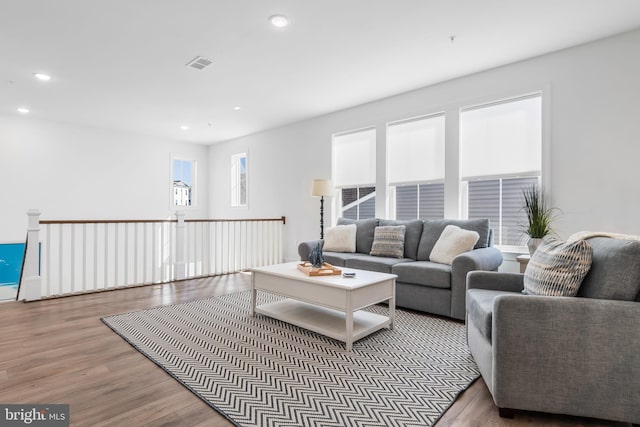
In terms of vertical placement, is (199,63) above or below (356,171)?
above

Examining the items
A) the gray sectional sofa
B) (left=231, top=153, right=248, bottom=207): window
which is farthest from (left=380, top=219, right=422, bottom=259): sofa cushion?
(left=231, top=153, right=248, bottom=207): window

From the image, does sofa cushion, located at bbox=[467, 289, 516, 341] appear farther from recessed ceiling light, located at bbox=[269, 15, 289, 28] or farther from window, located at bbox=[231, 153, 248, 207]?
window, located at bbox=[231, 153, 248, 207]

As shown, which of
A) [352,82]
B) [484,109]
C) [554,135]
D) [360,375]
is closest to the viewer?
[360,375]

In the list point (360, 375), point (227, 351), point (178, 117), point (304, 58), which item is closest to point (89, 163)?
point (178, 117)

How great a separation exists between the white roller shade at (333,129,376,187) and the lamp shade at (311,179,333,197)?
436 mm

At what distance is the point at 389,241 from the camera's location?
416 centimetres

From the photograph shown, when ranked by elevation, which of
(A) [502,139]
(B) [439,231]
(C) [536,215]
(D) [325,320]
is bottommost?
(D) [325,320]

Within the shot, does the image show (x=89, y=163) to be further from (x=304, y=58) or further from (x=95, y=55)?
(x=304, y=58)

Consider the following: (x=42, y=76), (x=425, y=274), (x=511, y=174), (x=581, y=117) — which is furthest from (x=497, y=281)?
(x=42, y=76)

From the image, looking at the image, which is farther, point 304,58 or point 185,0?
point 304,58

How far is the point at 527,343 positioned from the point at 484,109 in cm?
318

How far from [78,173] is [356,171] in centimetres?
522

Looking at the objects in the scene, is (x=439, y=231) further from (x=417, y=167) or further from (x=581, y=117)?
(x=581, y=117)

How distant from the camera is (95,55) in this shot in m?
3.53
